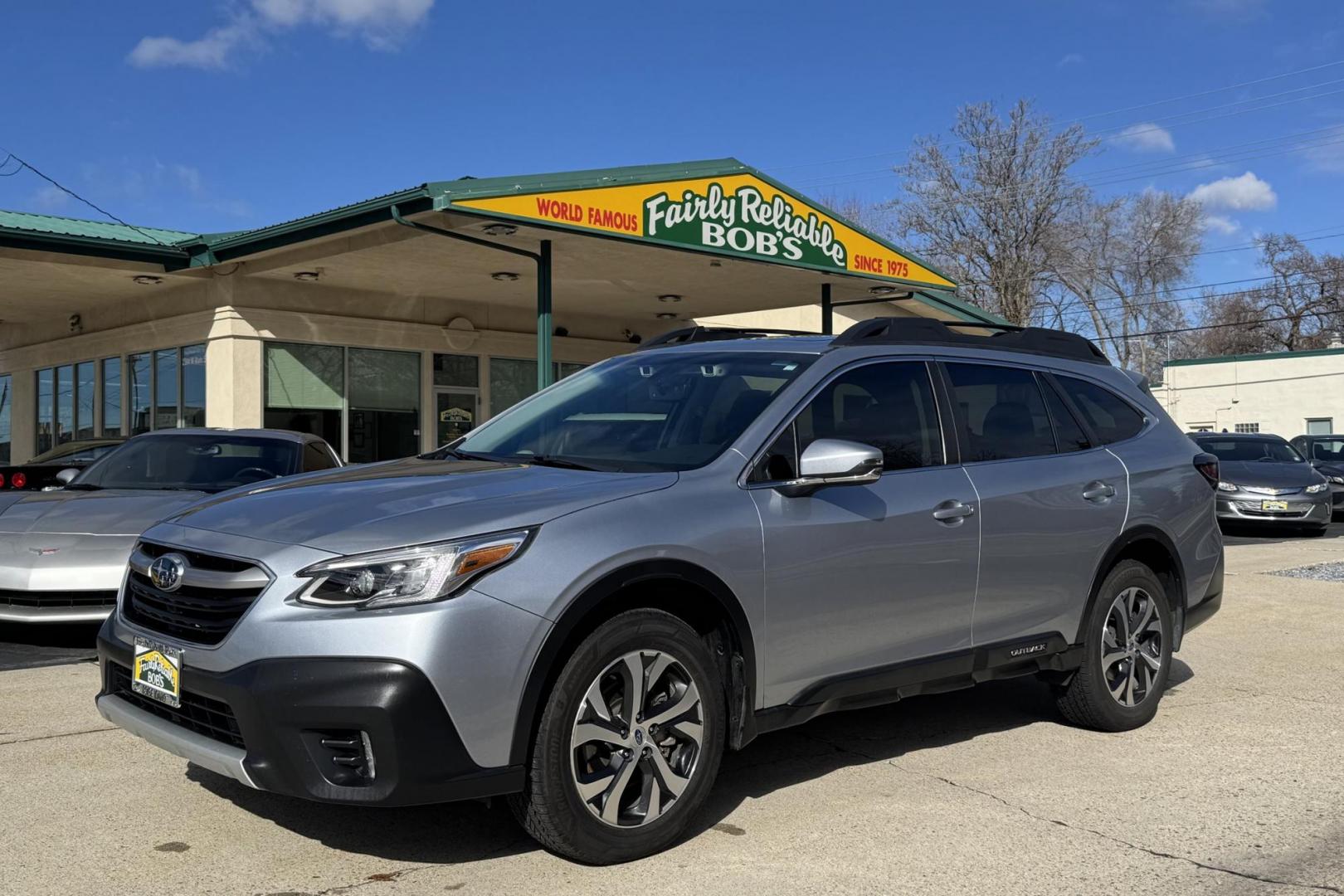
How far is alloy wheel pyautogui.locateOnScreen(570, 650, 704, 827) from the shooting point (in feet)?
12.1

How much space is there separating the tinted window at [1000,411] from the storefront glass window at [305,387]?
47.5ft

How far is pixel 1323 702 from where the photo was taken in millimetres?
6395

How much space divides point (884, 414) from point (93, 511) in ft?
17.3

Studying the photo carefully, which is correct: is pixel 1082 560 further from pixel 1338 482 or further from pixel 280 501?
pixel 1338 482

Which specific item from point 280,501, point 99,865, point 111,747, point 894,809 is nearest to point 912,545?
point 894,809

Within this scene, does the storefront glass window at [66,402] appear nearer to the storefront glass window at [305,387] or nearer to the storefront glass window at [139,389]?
the storefront glass window at [139,389]

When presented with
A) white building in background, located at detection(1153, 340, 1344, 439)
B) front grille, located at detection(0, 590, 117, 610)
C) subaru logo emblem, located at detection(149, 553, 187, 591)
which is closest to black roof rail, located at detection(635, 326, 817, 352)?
subaru logo emblem, located at detection(149, 553, 187, 591)

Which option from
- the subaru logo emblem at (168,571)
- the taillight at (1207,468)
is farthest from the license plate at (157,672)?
the taillight at (1207,468)

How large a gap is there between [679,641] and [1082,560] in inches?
92.3

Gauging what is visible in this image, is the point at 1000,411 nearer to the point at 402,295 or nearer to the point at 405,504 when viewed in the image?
the point at 405,504

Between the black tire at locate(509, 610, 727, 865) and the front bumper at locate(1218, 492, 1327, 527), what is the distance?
15189 mm

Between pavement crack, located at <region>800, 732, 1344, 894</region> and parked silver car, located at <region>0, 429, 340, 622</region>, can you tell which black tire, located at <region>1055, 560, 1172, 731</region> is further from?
parked silver car, located at <region>0, 429, 340, 622</region>

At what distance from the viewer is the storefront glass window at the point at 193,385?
18109mm

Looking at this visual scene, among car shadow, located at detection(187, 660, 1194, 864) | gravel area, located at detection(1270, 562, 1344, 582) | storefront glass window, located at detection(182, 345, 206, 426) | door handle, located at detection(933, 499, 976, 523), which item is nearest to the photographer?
car shadow, located at detection(187, 660, 1194, 864)
